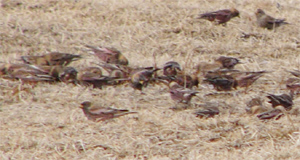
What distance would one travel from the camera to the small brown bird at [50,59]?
245 inches

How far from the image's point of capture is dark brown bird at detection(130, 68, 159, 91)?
559 centimetres

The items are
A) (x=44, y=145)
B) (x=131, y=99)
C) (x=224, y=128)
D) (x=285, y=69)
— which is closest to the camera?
(x=44, y=145)

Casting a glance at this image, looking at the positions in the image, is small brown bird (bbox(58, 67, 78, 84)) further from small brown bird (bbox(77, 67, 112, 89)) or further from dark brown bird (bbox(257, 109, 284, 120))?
dark brown bird (bbox(257, 109, 284, 120))

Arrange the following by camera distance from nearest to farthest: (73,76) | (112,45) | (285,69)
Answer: (73,76), (285,69), (112,45)

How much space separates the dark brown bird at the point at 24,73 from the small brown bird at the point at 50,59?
325mm

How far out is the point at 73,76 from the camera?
19.1 feet

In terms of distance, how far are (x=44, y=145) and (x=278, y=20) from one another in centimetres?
451

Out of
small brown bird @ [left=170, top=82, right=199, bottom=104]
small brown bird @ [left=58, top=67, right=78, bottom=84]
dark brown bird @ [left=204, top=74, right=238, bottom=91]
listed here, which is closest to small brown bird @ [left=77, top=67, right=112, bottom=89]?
small brown bird @ [left=58, top=67, right=78, bottom=84]

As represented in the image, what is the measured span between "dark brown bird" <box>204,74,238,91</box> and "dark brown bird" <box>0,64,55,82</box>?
1616 millimetres

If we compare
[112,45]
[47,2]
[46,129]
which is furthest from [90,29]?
[46,129]

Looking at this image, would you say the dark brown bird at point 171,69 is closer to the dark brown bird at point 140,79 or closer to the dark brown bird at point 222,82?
the dark brown bird at point 140,79

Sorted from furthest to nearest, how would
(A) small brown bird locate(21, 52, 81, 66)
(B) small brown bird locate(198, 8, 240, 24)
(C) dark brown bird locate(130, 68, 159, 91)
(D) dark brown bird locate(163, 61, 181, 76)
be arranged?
(B) small brown bird locate(198, 8, 240, 24), (A) small brown bird locate(21, 52, 81, 66), (D) dark brown bird locate(163, 61, 181, 76), (C) dark brown bird locate(130, 68, 159, 91)

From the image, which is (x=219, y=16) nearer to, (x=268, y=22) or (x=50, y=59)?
(x=268, y=22)

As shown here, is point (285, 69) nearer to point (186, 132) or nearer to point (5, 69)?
point (186, 132)
